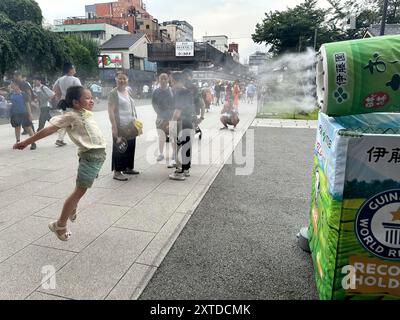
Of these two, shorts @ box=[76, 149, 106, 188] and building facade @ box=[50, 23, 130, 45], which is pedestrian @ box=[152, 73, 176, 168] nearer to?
shorts @ box=[76, 149, 106, 188]

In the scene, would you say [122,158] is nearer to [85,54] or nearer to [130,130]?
[130,130]

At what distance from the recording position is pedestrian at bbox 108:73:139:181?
5449 mm

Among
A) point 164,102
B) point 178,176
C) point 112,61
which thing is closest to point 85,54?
point 112,61

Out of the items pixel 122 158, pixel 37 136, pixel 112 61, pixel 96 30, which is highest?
pixel 96 30

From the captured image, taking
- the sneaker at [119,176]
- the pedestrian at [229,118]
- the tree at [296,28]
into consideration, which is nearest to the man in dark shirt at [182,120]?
the sneaker at [119,176]

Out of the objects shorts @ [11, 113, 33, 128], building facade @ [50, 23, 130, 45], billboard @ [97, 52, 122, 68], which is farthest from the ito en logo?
building facade @ [50, 23, 130, 45]

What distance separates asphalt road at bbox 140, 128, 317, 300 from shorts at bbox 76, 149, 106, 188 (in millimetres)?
1158

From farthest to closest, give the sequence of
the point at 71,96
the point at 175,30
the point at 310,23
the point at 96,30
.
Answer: the point at 175,30 < the point at 96,30 < the point at 310,23 < the point at 71,96

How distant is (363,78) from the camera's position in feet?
7.75

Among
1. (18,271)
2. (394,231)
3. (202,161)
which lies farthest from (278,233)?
(202,161)

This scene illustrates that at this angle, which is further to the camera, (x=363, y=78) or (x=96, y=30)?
(x=96, y=30)

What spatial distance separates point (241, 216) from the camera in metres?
4.41

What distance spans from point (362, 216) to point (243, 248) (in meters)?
1.58

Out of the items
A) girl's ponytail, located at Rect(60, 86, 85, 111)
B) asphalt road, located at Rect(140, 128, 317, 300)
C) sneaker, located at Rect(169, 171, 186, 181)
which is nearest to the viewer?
asphalt road, located at Rect(140, 128, 317, 300)
